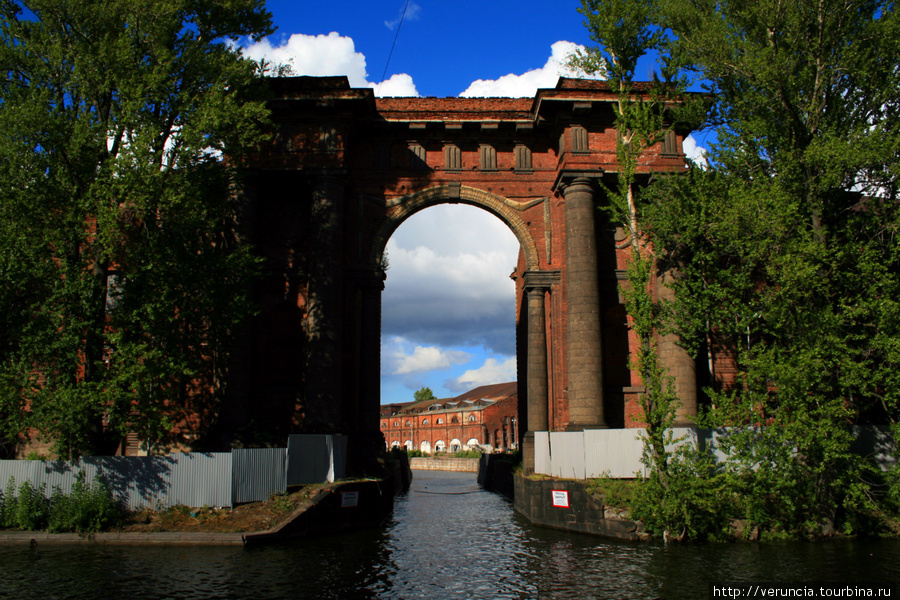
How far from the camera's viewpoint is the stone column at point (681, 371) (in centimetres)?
2014

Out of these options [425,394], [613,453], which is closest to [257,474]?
[613,453]

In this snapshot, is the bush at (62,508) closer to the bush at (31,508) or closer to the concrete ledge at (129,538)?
the bush at (31,508)

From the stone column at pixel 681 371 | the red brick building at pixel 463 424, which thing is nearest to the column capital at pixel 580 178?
the stone column at pixel 681 371

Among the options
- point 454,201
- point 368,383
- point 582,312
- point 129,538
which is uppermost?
point 454,201

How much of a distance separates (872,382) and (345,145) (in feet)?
57.8

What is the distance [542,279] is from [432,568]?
1280 centimetres

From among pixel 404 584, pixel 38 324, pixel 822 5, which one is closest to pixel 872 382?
pixel 822 5

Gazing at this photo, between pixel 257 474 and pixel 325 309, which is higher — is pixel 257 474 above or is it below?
below

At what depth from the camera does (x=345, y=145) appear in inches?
916

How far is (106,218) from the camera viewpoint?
15.7 metres

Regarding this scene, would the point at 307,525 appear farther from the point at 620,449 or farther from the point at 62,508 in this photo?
the point at 620,449

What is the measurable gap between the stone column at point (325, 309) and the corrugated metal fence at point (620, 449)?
744 centimetres

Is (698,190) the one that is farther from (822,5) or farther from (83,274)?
(83,274)

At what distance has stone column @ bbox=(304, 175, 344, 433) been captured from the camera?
68.1 ft
